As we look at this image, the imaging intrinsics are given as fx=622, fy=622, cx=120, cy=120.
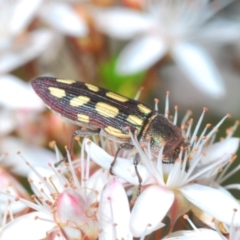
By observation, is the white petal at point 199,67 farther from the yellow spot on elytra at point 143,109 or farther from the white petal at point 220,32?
the yellow spot on elytra at point 143,109

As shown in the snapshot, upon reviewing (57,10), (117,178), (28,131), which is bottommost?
(28,131)

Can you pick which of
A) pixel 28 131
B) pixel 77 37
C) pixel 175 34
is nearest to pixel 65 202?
pixel 28 131

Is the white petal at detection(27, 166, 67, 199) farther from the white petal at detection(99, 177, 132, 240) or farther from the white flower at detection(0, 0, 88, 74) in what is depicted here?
the white flower at detection(0, 0, 88, 74)

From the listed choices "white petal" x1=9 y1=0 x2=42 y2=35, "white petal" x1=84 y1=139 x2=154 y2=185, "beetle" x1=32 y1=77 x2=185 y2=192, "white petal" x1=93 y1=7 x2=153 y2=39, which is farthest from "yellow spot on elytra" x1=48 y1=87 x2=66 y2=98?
"white petal" x1=93 y1=7 x2=153 y2=39

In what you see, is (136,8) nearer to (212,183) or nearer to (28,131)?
(28,131)

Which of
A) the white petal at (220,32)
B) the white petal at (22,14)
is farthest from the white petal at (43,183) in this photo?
the white petal at (220,32)
